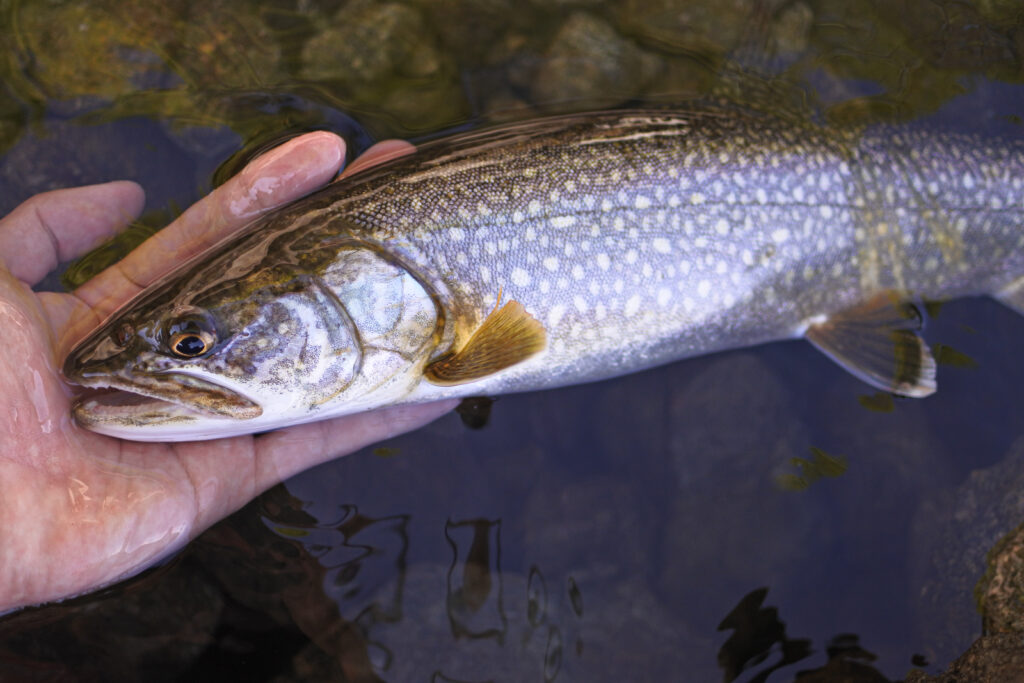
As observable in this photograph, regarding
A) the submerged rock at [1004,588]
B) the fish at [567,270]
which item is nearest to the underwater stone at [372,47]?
the fish at [567,270]

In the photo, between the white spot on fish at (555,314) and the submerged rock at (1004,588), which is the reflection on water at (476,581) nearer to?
the white spot on fish at (555,314)

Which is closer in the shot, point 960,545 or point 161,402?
point 161,402

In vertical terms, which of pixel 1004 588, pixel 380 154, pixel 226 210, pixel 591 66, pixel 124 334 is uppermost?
pixel 591 66

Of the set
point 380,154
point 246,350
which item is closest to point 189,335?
point 246,350

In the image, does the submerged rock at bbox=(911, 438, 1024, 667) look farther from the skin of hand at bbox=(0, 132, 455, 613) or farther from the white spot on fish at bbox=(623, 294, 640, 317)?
the skin of hand at bbox=(0, 132, 455, 613)

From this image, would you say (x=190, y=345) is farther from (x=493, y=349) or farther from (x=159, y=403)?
(x=493, y=349)

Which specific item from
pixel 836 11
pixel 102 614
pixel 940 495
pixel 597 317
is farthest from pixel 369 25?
pixel 940 495
